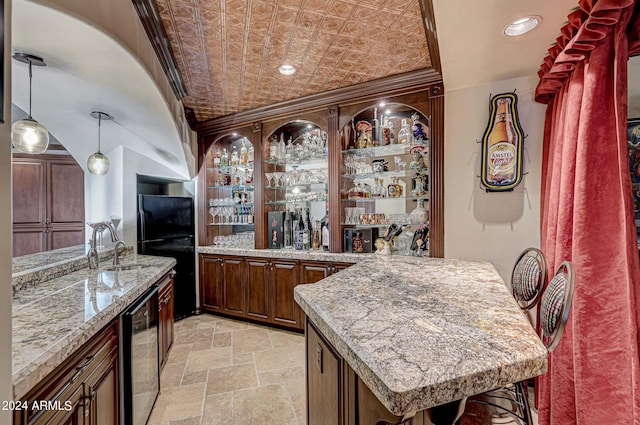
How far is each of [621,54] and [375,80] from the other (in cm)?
180

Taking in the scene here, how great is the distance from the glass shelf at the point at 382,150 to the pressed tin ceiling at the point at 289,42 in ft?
2.28

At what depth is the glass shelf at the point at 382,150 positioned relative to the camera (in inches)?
120

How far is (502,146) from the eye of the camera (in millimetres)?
2379

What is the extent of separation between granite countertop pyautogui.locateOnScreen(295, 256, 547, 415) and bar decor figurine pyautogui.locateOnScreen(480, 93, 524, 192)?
Result: 3.56 ft

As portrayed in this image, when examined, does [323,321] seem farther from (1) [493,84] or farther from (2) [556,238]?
(1) [493,84]

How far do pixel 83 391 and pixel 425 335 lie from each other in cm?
140

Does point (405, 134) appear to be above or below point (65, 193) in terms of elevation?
above

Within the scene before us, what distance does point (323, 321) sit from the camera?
45.1 inches

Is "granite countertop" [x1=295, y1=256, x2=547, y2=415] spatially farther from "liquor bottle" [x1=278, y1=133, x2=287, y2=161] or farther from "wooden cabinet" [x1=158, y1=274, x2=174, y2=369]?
"liquor bottle" [x1=278, y1=133, x2=287, y2=161]

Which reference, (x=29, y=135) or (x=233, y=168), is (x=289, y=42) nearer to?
(x=29, y=135)

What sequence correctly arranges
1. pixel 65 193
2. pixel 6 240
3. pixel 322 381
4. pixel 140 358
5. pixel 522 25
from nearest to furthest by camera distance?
pixel 6 240 → pixel 322 381 → pixel 522 25 → pixel 140 358 → pixel 65 193

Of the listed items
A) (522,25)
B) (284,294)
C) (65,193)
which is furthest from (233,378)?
(65,193)

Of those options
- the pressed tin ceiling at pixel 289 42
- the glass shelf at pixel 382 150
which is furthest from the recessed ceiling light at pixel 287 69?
the glass shelf at pixel 382 150

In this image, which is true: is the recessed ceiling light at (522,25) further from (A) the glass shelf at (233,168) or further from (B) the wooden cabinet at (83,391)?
(A) the glass shelf at (233,168)
